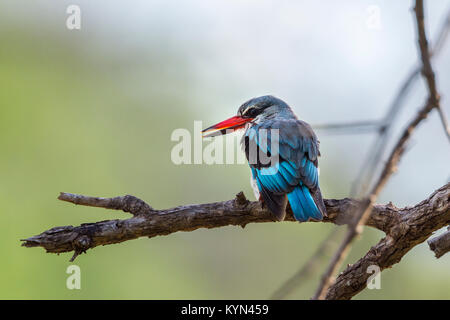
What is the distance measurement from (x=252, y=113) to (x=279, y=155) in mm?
1245

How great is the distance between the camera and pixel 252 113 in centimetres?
584

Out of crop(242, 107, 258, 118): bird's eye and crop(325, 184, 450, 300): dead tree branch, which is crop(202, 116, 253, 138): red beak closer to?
crop(242, 107, 258, 118): bird's eye

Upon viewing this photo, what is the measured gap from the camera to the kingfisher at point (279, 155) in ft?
13.8

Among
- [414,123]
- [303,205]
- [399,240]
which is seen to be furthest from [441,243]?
[414,123]

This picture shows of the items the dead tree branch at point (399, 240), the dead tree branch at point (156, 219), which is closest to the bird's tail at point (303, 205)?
the dead tree branch at point (156, 219)

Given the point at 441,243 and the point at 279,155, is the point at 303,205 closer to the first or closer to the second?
the point at 279,155

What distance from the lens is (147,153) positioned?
10.4 metres

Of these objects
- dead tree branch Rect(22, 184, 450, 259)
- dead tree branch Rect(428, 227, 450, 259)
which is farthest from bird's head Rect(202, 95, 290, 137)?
dead tree branch Rect(428, 227, 450, 259)

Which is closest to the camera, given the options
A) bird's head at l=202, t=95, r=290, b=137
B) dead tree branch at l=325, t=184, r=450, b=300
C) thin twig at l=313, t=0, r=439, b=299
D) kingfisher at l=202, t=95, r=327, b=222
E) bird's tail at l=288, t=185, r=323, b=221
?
thin twig at l=313, t=0, r=439, b=299

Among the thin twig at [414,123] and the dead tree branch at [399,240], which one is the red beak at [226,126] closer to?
the dead tree branch at [399,240]

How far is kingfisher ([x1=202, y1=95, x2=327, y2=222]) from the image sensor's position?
4.20 metres
